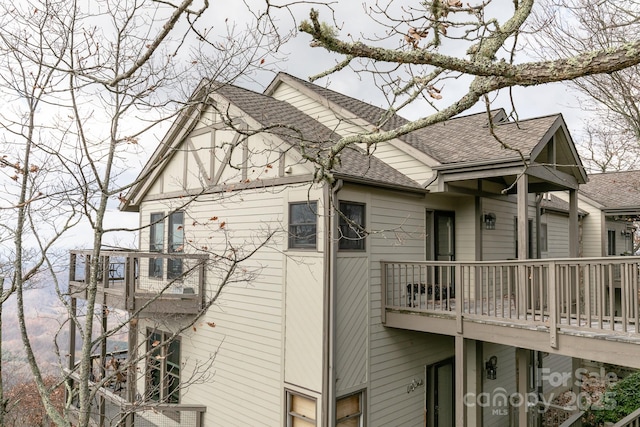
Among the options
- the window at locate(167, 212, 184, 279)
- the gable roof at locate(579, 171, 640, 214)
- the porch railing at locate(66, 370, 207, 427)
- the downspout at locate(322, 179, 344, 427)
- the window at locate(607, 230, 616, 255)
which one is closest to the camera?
the downspout at locate(322, 179, 344, 427)

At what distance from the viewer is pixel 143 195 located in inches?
476

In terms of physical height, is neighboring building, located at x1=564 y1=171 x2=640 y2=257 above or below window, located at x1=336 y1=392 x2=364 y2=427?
above

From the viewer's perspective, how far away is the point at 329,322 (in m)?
7.09

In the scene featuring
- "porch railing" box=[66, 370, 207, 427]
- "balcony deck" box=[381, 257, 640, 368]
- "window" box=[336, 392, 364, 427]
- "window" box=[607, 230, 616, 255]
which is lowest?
"porch railing" box=[66, 370, 207, 427]

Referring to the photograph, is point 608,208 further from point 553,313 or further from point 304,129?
point 304,129

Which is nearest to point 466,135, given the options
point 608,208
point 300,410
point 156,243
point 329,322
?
point 329,322

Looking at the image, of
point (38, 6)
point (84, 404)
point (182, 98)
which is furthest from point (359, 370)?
point (38, 6)

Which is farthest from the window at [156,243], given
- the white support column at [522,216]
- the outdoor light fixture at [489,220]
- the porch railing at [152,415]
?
the white support column at [522,216]

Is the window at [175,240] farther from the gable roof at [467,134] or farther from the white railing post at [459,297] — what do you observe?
the white railing post at [459,297]

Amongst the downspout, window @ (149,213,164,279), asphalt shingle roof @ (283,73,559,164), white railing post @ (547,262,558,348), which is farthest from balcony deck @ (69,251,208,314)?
white railing post @ (547,262,558,348)

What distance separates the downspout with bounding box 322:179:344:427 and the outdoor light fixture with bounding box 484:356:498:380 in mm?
5224

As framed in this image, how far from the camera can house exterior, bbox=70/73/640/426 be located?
22.1 feet

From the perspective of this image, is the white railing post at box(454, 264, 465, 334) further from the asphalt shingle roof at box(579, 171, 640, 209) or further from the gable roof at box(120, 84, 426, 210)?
the asphalt shingle roof at box(579, 171, 640, 209)

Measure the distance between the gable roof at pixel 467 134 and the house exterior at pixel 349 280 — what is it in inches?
3.0
